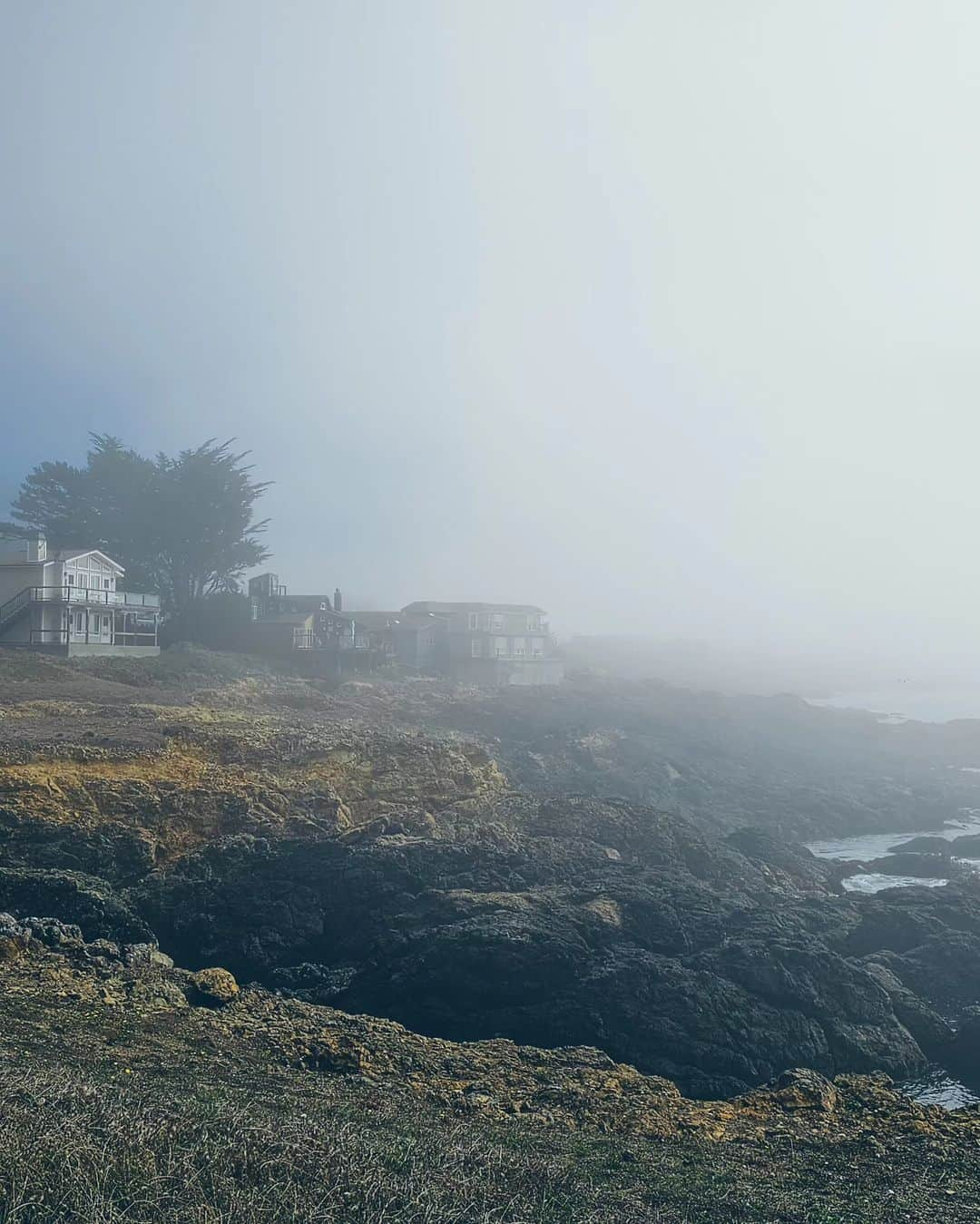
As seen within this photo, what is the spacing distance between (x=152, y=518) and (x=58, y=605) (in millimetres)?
22476

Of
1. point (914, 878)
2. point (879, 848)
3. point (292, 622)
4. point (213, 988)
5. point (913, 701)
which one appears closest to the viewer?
point (213, 988)

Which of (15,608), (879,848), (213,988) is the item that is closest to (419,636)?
(15,608)

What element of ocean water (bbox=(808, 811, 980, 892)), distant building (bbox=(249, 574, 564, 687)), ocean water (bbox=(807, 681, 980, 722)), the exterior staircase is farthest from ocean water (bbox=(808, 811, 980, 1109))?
ocean water (bbox=(807, 681, 980, 722))

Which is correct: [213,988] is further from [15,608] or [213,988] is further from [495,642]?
[495,642]

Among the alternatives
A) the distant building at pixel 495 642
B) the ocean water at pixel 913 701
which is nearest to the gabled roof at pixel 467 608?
the distant building at pixel 495 642

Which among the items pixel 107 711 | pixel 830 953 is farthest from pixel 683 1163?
pixel 107 711

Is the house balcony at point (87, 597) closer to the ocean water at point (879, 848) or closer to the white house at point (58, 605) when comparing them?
the white house at point (58, 605)

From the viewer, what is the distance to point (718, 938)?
18500 mm

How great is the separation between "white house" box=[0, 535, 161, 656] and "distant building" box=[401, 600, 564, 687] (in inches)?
977

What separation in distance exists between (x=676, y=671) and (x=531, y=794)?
102626mm

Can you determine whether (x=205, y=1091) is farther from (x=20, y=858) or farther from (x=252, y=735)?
(x=252, y=735)

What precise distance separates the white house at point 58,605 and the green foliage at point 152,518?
570 inches

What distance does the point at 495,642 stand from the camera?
71.8m

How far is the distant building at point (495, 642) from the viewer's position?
69.8 meters
